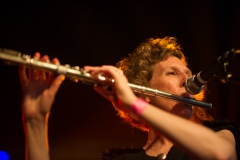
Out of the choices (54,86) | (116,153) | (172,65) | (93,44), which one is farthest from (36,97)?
(93,44)

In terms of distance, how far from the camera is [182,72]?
1891 millimetres

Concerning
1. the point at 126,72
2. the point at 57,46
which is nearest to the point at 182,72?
the point at 126,72

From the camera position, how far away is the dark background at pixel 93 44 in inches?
106

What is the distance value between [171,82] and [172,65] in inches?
6.4

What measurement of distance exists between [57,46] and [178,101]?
146cm

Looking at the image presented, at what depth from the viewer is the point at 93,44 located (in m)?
2.88

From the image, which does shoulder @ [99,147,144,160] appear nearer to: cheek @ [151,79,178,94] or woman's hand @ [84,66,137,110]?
cheek @ [151,79,178,94]

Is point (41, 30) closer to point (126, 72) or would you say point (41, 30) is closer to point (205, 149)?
point (126, 72)

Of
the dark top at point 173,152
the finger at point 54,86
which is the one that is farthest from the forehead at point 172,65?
the finger at point 54,86

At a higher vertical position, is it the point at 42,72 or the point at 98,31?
the point at 98,31

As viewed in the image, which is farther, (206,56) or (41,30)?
(206,56)

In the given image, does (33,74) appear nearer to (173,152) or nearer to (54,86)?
(54,86)

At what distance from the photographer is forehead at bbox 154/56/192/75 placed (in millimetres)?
1924

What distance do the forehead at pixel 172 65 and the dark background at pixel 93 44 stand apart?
2.87ft
